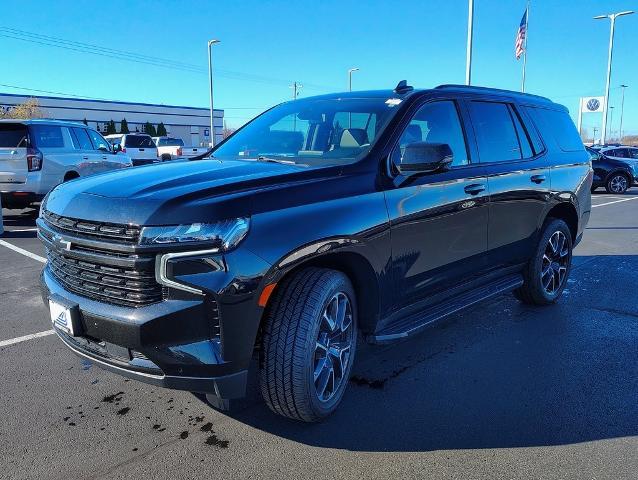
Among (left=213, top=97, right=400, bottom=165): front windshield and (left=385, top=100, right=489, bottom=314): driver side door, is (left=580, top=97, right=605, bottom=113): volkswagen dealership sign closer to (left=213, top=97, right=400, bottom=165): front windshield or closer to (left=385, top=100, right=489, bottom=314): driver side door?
(left=385, top=100, right=489, bottom=314): driver side door

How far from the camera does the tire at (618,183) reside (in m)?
20.1

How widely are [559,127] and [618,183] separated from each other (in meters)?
17.0

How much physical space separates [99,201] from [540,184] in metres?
3.87

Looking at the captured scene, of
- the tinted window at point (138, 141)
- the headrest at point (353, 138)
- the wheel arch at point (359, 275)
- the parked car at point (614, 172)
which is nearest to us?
the wheel arch at point (359, 275)

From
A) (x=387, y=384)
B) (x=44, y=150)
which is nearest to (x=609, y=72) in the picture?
(x=44, y=150)

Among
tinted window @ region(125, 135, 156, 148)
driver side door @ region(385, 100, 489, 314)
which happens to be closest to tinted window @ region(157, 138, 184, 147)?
tinted window @ region(125, 135, 156, 148)

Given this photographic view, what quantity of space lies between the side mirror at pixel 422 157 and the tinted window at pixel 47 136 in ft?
29.7

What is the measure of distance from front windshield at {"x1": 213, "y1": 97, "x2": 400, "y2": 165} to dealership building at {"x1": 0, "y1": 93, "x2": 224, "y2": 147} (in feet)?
189

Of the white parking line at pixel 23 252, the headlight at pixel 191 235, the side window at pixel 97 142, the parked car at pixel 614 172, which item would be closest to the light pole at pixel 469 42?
the parked car at pixel 614 172

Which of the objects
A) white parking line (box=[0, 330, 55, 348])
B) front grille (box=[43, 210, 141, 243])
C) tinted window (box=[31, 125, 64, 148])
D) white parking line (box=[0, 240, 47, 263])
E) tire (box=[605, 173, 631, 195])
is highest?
tinted window (box=[31, 125, 64, 148])

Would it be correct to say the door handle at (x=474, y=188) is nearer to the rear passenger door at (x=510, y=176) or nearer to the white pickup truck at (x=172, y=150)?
the rear passenger door at (x=510, y=176)

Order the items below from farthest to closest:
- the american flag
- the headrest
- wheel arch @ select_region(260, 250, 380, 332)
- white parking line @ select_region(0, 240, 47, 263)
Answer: the american flag, white parking line @ select_region(0, 240, 47, 263), the headrest, wheel arch @ select_region(260, 250, 380, 332)

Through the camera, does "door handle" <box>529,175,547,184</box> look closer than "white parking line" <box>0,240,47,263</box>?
Yes

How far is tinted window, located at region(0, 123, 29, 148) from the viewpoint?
9992 mm
